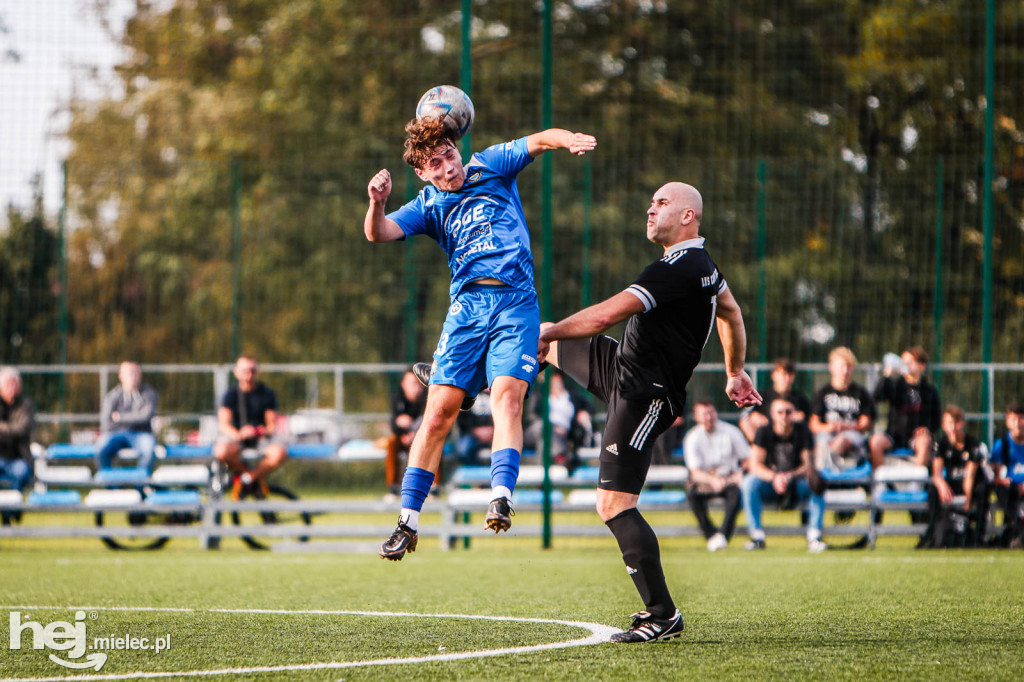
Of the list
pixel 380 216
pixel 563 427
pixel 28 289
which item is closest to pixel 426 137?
pixel 380 216

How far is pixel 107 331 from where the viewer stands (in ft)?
52.3

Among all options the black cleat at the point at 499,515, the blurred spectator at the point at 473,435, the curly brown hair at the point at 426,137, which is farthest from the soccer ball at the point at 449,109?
the blurred spectator at the point at 473,435

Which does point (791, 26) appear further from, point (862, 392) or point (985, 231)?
point (862, 392)

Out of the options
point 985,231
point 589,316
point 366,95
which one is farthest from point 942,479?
point 366,95

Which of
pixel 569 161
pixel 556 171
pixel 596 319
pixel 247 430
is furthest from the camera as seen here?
pixel 569 161

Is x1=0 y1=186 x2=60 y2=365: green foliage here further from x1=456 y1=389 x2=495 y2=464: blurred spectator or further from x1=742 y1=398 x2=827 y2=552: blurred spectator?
x1=742 y1=398 x2=827 y2=552: blurred spectator

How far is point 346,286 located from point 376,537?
25.9 feet

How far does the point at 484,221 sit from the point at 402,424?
6.60 m

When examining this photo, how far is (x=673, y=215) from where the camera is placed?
529cm

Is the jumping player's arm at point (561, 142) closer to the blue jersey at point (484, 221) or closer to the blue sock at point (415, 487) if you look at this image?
the blue jersey at point (484, 221)

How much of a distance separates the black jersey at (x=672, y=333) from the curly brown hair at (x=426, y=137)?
1.03 metres

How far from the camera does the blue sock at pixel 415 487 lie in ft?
17.7

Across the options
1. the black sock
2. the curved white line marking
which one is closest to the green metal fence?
the curved white line marking

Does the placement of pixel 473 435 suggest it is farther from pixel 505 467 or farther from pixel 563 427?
pixel 505 467
